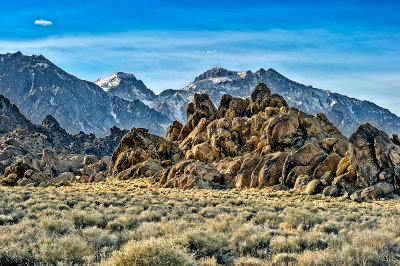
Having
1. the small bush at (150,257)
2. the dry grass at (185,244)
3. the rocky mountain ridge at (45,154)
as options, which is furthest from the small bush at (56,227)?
the rocky mountain ridge at (45,154)

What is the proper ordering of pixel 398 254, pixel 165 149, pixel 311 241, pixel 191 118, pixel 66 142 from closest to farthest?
pixel 398 254, pixel 311 241, pixel 165 149, pixel 191 118, pixel 66 142

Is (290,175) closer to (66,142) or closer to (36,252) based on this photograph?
(36,252)

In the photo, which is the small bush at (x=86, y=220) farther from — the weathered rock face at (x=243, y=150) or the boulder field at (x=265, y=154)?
the weathered rock face at (x=243, y=150)

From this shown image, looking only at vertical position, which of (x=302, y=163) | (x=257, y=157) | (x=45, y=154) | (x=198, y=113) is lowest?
(x=45, y=154)

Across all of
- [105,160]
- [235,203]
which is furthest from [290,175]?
[105,160]

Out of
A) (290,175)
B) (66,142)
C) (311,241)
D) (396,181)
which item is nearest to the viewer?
(311,241)

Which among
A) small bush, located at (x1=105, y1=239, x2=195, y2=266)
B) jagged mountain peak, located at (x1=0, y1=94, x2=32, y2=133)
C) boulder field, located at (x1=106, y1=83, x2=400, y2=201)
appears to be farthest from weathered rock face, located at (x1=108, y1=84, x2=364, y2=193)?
jagged mountain peak, located at (x1=0, y1=94, x2=32, y2=133)

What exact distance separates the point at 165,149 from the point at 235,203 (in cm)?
3559

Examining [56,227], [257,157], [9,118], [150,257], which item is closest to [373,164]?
[257,157]

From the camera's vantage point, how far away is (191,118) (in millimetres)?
66750

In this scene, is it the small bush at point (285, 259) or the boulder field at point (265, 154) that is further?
the boulder field at point (265, 154)

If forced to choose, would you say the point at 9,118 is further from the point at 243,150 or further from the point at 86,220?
the point at 86,220

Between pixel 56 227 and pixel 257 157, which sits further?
pixel 257 157

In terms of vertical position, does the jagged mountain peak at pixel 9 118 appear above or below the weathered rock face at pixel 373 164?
above
